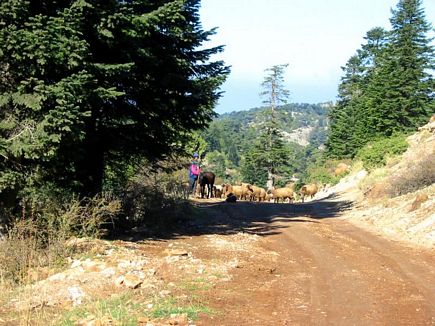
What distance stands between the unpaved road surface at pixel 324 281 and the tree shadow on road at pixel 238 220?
15 cm

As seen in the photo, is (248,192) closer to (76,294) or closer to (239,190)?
(239,190)

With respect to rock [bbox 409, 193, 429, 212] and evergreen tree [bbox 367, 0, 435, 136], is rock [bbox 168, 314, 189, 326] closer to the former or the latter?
rock [bbox 409, 193, 429, 212]

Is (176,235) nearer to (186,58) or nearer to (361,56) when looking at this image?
(186,58)

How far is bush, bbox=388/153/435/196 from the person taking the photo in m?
19.3

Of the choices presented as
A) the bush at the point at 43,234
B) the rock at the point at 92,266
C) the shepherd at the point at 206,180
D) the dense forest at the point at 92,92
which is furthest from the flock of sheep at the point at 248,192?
the rock at the point at 92,266

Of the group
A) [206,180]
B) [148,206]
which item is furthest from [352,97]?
[148,206]

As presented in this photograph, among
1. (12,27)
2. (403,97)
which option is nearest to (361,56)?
(403,97)

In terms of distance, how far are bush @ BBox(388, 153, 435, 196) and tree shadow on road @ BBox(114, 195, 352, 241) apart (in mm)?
2721

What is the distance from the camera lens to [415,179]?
19.6 meters

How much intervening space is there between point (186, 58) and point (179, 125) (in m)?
1.98

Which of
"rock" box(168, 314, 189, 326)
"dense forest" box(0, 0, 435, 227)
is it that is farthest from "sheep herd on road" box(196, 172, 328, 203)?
"rock" box(168, 314, 189, 326)

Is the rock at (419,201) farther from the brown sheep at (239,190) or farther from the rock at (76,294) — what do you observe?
the brown sheep at (239,190)

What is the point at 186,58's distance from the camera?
48.0 ft

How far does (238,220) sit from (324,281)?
8.52 metres
